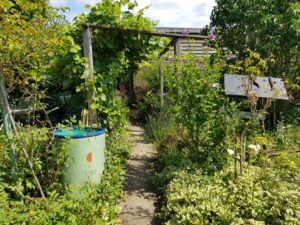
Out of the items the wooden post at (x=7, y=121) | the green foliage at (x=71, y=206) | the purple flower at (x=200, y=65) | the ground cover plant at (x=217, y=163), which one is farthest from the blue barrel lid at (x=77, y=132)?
the purple flower at (x=200, y=65)

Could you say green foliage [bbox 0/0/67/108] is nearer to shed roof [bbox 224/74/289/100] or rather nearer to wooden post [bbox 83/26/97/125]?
wooden post [bbox 83/26/97/125]

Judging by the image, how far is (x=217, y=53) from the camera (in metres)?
4.54

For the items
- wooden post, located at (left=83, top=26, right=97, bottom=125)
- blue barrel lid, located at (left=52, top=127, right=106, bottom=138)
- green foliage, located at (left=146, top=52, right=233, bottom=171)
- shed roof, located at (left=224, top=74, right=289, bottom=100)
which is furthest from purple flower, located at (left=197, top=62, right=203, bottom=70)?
blue barrel lid, located at (left=52, top=127, right=106, bottom=138)

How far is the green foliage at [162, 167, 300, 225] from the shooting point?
109 inches

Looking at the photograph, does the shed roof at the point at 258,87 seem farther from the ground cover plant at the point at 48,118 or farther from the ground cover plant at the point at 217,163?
the ground cover plant at the point at 48,118

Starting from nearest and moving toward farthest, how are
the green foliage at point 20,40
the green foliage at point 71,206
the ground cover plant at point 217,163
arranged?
the green foliage at point 71,206 → the green foliage at point 20,40 → the ground cover plant at point 217,163

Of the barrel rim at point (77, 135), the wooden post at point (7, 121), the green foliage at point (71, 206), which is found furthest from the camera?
the barrel rim at point (77, 135)

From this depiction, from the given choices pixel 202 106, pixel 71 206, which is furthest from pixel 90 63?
pixel 71 206

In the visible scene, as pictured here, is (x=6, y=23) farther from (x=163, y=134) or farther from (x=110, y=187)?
(x=163, y=134)

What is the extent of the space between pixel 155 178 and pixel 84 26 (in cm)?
251

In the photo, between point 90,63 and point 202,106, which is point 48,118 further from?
point 202,106

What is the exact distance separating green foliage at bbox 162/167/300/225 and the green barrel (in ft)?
3.27

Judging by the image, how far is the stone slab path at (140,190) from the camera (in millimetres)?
3346

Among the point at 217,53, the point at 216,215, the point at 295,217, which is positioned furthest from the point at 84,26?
the point at 295,217
